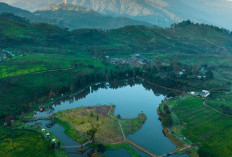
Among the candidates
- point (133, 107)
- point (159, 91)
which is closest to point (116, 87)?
point (159, 91)

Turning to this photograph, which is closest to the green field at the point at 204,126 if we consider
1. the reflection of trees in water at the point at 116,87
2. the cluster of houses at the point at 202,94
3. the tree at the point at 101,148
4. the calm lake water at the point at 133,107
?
the cluster of houses at the point at 202,94

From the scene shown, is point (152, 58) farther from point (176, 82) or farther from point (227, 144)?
point (227, 144)

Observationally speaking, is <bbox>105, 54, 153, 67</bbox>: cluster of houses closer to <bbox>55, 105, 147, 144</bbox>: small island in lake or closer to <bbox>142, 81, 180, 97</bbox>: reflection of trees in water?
<bbox>142, 81, 180, 97</bbox>: reflection of trees in water

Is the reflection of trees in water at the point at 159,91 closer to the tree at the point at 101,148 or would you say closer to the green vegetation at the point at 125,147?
the green vegetation at the point at 125,147

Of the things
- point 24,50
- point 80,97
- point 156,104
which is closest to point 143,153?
point 156,104

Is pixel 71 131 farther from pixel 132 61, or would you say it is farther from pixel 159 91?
pixel 132 61
